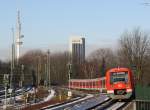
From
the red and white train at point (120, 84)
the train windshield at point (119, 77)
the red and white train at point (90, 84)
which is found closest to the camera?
the red and white train at point (120, 84)

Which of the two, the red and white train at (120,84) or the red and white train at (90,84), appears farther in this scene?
the red and white train at (90,84)

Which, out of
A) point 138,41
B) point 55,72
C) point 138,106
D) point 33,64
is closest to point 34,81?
point 55,72

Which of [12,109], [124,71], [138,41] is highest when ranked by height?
[138,41]

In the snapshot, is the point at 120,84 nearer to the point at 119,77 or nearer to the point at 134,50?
the point at 119,77

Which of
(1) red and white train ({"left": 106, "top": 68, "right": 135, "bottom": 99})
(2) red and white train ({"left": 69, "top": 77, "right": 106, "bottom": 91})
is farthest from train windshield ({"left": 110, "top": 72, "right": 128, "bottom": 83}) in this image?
(2) red and white train ({"left": 69, "top": 77, "right": 106, "bottom": 91})

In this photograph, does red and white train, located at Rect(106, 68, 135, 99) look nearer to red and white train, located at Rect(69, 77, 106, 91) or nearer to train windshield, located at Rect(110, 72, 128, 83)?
train windshield, located at Rect(110, 72, 128, 83)

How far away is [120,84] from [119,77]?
34.6 inches

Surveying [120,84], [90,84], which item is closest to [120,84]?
[120,84]

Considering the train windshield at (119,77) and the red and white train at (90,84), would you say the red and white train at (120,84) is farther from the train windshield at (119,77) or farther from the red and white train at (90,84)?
the red and white train at (90,84)

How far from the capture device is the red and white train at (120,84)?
4575 cm

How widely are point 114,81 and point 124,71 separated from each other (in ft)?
4.80

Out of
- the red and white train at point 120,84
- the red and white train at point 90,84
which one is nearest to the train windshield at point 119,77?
the red and white train at point 120,84

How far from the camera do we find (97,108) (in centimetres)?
3791

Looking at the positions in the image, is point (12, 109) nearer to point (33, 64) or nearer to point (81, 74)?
point (81, 74)
